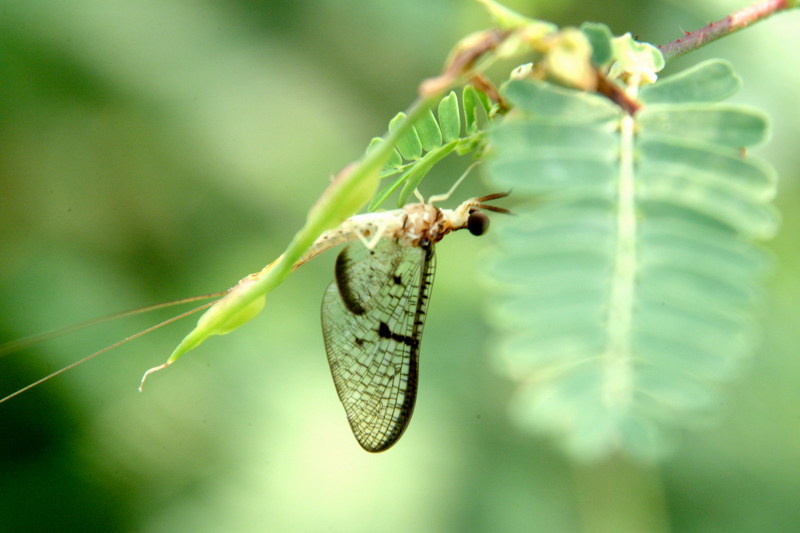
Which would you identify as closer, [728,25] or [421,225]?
[728,25]

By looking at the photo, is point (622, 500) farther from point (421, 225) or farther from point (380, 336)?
point (421, 225)

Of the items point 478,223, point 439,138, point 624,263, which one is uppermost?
point 478,223

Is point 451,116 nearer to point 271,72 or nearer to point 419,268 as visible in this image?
point 419,268

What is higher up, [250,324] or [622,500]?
[250,324]

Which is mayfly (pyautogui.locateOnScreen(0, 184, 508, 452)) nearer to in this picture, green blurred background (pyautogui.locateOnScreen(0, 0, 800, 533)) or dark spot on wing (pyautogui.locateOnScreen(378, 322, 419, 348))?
dark spot on wing (pyautogui.locateOnScreen(378, 322, 419, 348))

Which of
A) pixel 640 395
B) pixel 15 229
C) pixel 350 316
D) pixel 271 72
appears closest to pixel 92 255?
pixel 15 229

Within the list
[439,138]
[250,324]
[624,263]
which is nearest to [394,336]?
[439,138]

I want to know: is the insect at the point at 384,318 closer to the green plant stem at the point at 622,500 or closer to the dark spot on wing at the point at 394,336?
the dark spot on wing at the point at 394,336
